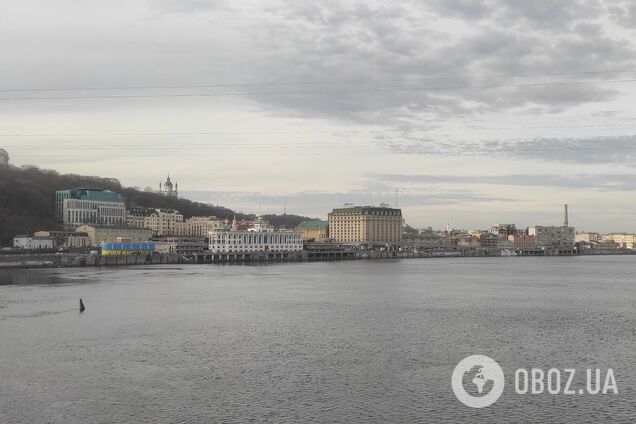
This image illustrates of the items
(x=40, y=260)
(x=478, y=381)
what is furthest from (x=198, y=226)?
(x=478, y=381)

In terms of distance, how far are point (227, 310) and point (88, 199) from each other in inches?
5246

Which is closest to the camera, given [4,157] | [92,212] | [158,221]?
[92,212]

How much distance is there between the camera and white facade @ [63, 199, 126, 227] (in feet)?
515

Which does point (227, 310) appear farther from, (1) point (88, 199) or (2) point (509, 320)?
(1) point (88, 199)

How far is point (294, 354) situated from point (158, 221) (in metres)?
158

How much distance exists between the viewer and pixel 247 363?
968 inches

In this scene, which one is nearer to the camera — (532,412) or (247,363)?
(532,412)

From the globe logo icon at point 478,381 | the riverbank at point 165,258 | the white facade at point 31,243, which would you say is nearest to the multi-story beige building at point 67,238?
the white facade at point 31,243

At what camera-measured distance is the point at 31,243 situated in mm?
124875

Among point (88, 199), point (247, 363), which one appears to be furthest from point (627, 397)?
point (88, 199)

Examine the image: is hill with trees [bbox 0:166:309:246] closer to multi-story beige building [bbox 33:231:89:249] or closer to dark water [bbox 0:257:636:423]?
multi-story beige building [bbox 33:231:89:249]

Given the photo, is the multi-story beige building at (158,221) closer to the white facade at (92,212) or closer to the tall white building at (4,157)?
the white facade at (92,212)

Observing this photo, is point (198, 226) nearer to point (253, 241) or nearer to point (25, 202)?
point (253, 241)

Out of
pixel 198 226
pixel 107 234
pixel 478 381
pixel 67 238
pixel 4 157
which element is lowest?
pixel 478 381
